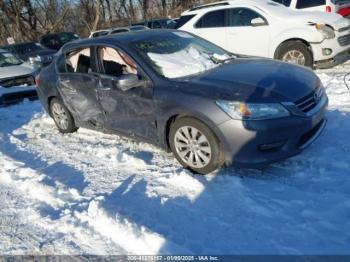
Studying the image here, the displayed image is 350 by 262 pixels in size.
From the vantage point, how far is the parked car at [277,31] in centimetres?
802

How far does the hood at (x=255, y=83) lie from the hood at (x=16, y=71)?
7.32m

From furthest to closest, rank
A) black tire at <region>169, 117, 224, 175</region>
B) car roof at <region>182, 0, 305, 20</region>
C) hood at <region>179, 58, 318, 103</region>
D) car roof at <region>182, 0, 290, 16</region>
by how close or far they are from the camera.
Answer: car roof at <region>182, 0, 290, 16</region>
car roof at <region>182, 0, 305, 20</region>
black tire at <region>169, 117, 224, 175</region>
hood at <region>179, 58, 318, 103</region>

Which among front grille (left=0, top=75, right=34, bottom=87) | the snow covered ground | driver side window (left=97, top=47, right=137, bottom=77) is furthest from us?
front grille (left=0, top=75, right=34, bottom=87)

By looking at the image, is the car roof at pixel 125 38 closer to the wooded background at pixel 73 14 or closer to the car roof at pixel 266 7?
the car roof at pixel 266 7

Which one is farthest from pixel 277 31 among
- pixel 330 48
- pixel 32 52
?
pixel 32 52

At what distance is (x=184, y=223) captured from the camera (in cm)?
350

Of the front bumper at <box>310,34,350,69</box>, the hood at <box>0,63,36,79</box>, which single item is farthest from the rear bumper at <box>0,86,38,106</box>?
the front bumper at <box>310,34,350,69</box>

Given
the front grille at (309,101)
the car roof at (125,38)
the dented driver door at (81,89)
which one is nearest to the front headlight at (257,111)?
the front grille at (309,101)

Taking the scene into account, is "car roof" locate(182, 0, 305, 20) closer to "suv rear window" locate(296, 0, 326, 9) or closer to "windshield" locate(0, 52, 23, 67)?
"suv rear window" locate(296, 0, 326, 9)

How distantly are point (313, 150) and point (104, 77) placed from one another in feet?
9.23

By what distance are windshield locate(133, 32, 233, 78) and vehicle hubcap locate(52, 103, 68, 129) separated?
2176 mm

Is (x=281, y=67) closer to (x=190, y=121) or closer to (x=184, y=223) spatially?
(x=190, y=121)

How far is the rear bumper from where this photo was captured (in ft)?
31.3

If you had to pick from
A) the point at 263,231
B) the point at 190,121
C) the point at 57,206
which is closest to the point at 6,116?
the point at 57,206
